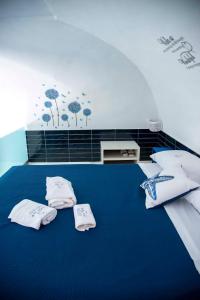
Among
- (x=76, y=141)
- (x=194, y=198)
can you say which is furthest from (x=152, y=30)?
(x=76, y=141)

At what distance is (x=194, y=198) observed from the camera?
1424mm

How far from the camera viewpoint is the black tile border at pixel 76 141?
3418 mm

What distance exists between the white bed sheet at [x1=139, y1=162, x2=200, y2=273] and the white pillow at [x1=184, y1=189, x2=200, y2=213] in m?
0.06

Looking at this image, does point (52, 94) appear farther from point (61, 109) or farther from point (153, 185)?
point (153, 185)

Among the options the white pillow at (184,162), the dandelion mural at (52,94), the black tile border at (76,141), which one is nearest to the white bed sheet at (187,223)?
the white pillow at (184,162)

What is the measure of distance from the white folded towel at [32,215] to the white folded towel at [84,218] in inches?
6.3

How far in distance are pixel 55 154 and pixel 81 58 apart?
1570 millimetres

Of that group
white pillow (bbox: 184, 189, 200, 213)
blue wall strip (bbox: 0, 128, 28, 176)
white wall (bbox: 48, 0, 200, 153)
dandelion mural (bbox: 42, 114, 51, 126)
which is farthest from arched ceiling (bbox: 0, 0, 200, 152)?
blue wall strip (bbox: 0, 128, 28, 176)

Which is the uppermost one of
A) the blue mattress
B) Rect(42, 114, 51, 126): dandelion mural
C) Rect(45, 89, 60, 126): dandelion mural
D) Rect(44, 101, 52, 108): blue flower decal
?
Rect(45, 89, 60, 126): dandelion mural

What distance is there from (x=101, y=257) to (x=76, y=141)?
2540 mm

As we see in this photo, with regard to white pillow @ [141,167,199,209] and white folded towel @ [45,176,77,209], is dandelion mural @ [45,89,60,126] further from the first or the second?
white pillow @ [141,167,199,209]

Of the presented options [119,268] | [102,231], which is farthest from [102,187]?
[119,268]

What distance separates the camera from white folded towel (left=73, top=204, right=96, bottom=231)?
1.25 metres

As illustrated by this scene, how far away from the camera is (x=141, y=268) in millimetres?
993
